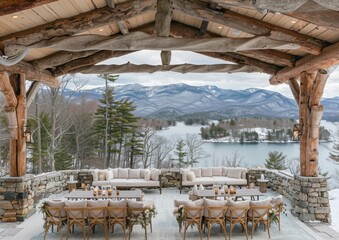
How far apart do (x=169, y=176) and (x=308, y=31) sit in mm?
7212

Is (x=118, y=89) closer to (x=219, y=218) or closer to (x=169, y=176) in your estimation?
(x=169, y=176)

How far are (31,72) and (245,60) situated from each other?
18.5 feet

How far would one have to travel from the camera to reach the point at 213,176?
472 inches

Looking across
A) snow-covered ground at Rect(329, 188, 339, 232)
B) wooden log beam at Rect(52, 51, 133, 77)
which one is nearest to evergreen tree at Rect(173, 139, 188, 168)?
snow-covered ground at Rect(329, 188, 339, 232)

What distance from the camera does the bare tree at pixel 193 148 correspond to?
24.7 metres

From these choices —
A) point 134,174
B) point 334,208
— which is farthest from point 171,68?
point 334,208

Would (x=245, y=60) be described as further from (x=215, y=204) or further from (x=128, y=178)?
(x=128, y=178)

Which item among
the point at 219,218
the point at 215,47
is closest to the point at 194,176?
the point at 219,218

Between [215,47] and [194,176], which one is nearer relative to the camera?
[215,47]

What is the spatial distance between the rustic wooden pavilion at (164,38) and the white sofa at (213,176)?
3039mm

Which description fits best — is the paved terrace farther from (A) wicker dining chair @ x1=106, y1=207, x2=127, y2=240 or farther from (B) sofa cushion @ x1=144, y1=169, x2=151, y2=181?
(B) sofa cushion @ x1=144, y1=169, x2=151, y2=181

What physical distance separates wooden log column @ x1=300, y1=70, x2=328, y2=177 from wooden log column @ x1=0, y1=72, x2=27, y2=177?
22.4ft

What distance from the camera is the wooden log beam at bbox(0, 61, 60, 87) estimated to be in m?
8.05

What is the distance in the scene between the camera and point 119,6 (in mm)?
6562
